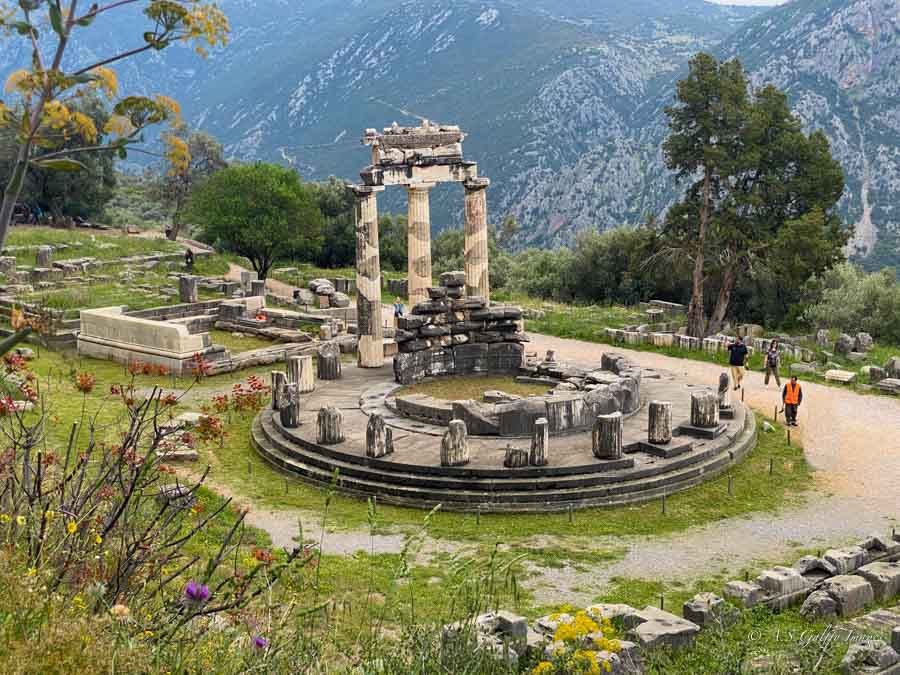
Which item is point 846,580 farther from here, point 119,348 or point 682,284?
point 682,284

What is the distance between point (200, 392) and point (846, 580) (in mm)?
18300

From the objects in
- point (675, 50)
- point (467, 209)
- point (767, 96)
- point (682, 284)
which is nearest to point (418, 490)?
point (467, 209)

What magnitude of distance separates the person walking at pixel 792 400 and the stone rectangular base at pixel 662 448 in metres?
4.39

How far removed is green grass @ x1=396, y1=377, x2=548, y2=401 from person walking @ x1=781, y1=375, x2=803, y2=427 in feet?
18.5

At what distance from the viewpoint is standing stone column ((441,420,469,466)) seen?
1919cm

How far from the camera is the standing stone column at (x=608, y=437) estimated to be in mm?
19594

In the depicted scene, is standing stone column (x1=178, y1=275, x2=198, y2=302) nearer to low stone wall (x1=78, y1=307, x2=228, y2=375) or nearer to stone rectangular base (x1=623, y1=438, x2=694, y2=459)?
low stone wall (x1=78, y1=307, x2=228, y2=375)

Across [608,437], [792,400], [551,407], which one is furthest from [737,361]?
[608,437]

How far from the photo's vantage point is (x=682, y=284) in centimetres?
4497

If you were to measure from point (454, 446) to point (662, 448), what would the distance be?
4242 millimetres

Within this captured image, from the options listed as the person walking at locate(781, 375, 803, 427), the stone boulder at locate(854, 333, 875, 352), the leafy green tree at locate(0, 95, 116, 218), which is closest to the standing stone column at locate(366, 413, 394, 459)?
the person walking at locate(781, 375, 803, 427)

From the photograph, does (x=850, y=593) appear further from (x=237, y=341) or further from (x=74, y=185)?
(x=74, y=185)

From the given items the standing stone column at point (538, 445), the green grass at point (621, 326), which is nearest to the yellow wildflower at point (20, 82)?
the standing stone column at point (538, 445)

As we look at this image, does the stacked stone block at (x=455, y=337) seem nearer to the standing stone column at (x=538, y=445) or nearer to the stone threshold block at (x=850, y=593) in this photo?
the standing stone column at (x=538, y=445)
